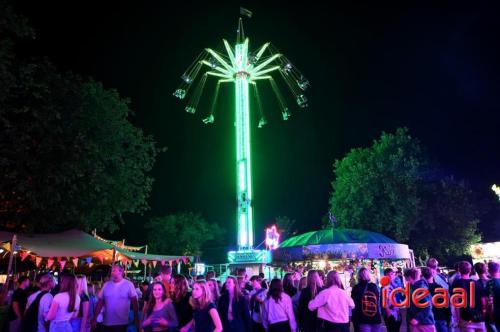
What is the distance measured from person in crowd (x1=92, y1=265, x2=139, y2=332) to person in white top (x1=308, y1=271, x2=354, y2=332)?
3.23 meters

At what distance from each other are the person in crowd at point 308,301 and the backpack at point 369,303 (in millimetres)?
845

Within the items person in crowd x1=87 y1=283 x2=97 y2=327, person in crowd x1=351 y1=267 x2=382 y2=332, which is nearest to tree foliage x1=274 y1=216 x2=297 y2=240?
person in crowd x1=87 y1=283 x2=97 y2=327

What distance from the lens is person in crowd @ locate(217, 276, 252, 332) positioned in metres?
7.70

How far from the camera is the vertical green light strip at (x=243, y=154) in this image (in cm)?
3419

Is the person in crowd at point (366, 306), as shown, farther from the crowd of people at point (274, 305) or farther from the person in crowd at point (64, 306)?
the person in crowd at point (64, 306)

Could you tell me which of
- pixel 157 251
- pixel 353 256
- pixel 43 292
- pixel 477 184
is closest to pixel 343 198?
pixel 477 184

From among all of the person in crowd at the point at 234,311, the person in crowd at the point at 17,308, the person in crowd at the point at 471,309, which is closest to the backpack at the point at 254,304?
the person in crowd at the point at 234,311

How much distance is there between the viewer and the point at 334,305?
7.37m

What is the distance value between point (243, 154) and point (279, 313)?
2790 cm

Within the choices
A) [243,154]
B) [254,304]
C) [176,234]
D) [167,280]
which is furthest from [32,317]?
[176,234]

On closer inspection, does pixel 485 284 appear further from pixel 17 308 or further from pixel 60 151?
pixel 60 151

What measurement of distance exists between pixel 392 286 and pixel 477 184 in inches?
1708

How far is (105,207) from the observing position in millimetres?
20016

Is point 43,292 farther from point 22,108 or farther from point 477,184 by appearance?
point 477,184
